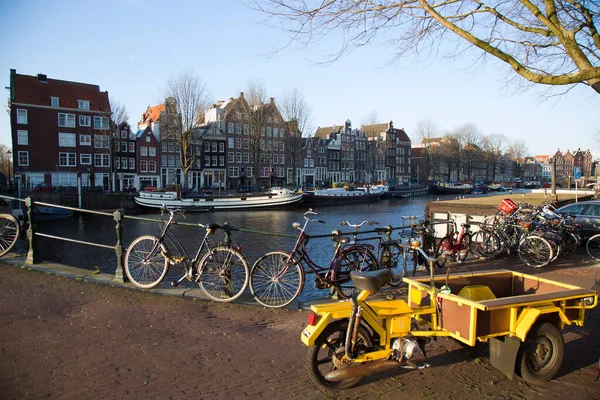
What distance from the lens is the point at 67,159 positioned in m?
49.9

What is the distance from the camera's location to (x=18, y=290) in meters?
5.90

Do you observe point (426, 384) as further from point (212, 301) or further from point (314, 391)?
point (212, 301)

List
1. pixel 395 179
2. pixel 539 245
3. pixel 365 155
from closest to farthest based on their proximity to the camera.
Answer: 1. pixel 539 245
2. pixel 365 155
3. pixel 395 179

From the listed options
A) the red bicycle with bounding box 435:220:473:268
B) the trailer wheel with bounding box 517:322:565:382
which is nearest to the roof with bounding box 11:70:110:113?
the red bicycle with bounding box 435:220:473:268

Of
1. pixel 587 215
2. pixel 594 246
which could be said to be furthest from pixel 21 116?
pixel 594 246

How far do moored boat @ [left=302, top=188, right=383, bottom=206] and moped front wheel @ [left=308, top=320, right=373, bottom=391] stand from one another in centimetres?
4556

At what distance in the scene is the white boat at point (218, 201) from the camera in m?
41.8

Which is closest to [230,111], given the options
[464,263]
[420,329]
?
[464,263]

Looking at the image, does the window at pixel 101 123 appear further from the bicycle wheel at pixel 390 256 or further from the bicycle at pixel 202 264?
the bicycle wheel at pixel 390 256

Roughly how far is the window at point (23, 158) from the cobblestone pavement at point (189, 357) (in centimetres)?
4949

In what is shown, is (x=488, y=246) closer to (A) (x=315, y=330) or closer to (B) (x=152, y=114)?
(A) (x=315, y=330)

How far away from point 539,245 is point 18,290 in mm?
9302

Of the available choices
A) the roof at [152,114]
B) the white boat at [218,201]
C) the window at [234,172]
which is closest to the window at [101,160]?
the roof at [152,114]

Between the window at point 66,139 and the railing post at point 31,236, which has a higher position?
the window at point 66,139
